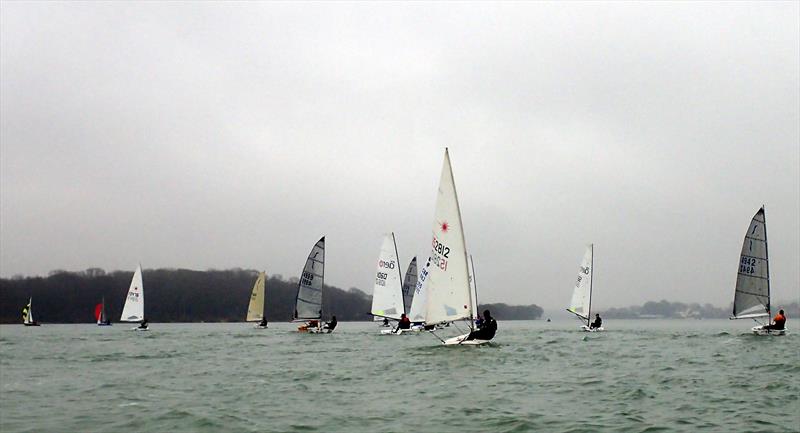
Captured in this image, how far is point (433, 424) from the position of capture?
13.6 meters

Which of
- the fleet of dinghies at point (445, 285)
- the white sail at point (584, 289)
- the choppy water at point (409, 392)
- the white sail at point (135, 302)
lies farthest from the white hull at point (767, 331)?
the white sail at point (135, 302)

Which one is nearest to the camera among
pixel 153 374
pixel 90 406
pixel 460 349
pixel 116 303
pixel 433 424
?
pixel 433 424

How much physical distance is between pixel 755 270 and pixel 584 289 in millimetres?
18710

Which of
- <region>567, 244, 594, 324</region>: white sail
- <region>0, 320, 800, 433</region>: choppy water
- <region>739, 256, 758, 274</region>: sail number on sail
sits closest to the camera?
<region>0, 320, 800, 433</region>: choppy water

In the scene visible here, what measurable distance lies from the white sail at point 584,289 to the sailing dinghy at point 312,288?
21.7m

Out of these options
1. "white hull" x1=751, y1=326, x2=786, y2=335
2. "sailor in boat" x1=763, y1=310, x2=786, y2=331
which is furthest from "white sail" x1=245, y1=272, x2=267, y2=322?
"sailor in boat" x1=763, y1=310, x2=786, y2=331

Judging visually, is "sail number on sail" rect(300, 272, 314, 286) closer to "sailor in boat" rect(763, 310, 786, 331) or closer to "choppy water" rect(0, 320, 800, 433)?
"choppy water" rect(0, 320, 800, 433)

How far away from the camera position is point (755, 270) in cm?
4488

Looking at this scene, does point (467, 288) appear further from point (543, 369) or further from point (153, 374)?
point (153, 374)

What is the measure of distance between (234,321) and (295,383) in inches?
5817

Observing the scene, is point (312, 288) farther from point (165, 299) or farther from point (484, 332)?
point (165, 299)

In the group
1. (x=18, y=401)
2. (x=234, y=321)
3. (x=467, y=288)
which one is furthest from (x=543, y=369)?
(x=234, y=321)

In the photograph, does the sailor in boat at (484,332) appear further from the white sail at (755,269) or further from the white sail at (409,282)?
the white sail at (409,282)

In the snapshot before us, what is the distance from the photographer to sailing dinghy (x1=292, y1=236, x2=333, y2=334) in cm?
5772
